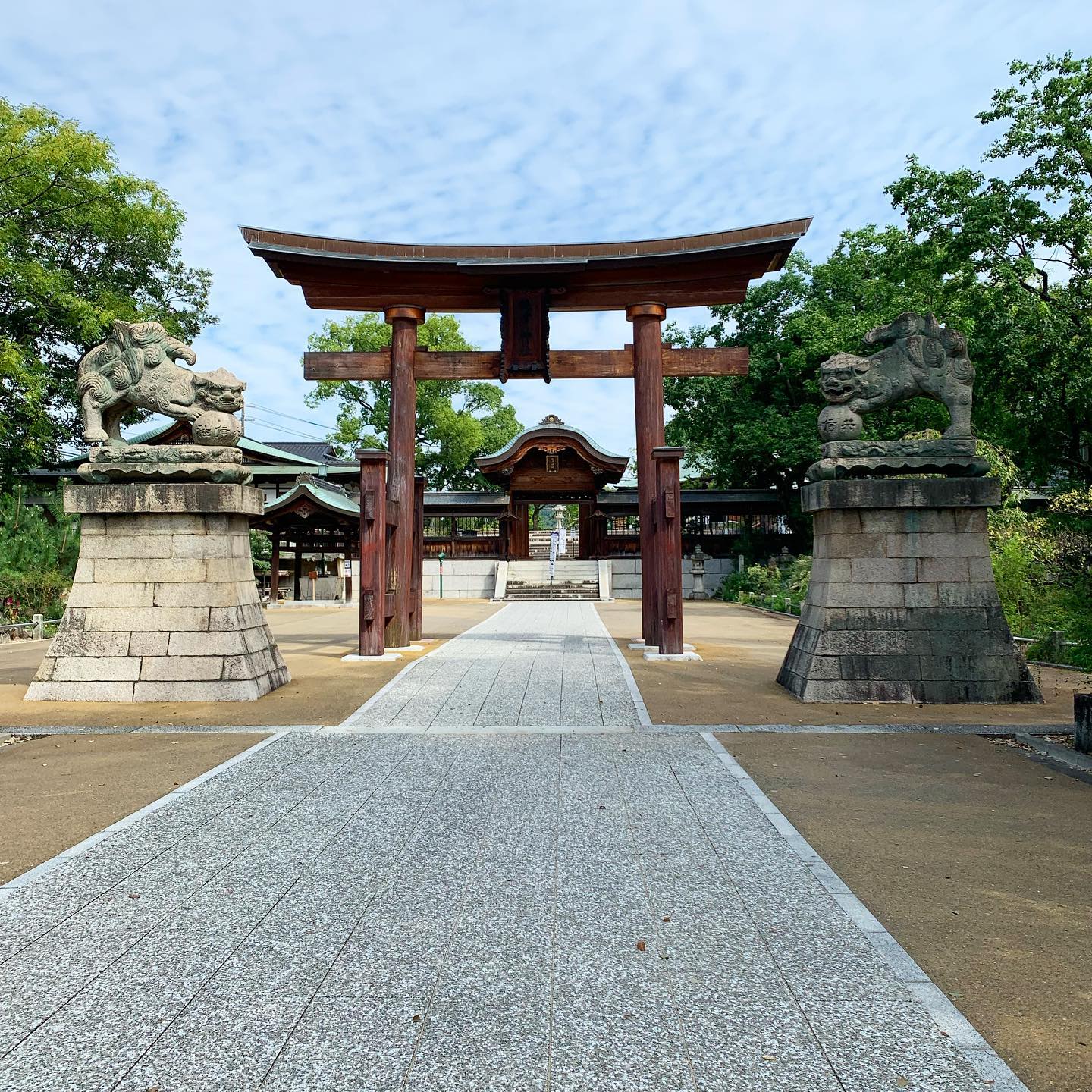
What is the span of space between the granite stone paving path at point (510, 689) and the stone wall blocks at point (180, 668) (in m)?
1.57

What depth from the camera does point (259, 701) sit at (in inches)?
283

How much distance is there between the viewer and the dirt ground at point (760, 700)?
634 centimetres

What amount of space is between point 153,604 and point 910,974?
7.01m

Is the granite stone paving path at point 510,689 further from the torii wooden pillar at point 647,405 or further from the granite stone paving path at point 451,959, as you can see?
the granite stone paving path at point 451,959

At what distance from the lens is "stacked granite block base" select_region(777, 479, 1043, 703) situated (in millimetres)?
6957

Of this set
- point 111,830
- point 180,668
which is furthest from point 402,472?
point 111,830

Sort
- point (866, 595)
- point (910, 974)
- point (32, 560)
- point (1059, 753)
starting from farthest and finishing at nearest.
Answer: point (32, 560)
point (866, 595)
point (1059, 753)
point (910, 974)

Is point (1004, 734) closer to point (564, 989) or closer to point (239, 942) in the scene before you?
point (564, 989)

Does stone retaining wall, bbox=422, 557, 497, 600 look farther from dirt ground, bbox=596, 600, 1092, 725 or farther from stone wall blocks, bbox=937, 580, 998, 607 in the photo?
stone wall blocks, bbox=937, 580, 998, 607

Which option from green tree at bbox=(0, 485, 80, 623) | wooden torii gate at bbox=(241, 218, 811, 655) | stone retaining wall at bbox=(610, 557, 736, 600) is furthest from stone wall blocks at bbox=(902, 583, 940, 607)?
stone retaining wall at bbox=(610, 557, 736, 600)

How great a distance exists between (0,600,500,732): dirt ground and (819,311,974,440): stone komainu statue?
221 inches

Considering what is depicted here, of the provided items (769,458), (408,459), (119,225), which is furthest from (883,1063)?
(769,458)

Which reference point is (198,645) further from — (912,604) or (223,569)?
(912,604)

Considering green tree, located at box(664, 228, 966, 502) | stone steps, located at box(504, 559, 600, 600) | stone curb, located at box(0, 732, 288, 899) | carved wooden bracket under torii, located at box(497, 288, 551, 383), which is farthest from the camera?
stone steps, located at box(504, 559, 600, 600)
